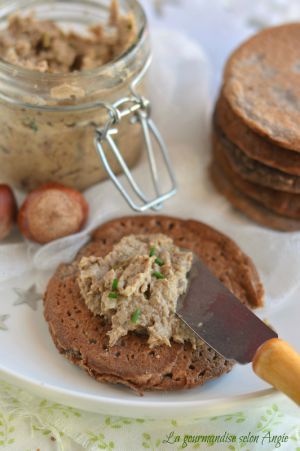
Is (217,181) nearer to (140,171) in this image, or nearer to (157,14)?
(140,171)

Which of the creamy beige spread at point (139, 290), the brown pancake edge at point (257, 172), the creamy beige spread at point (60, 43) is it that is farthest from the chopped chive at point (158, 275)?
the creamy beige spread at point (60, 43)

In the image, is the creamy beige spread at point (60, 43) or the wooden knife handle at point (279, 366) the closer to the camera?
the wooden knife handle at point (279, 366)

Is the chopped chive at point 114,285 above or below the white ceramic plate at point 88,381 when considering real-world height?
above

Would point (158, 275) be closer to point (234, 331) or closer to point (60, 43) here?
point (234, 331)

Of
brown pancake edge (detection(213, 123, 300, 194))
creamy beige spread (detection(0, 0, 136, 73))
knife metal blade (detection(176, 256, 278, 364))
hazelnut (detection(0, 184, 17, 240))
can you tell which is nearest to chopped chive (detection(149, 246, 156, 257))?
knife metal blade (detection(176, 256, 278, 364))

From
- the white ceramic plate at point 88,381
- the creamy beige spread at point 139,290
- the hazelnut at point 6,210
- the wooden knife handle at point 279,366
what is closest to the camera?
the wooden knife handle at point 279,366

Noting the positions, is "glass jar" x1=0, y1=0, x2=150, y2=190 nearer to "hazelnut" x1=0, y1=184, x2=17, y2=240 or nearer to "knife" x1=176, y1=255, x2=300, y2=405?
"hazelnut" x1=0, y1=184, x2=17, y2=240

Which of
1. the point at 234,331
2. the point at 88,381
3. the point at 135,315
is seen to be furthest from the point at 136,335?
the point at 234,331

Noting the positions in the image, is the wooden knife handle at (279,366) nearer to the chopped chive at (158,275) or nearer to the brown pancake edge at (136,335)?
the brown pancake edge at (136,335)
